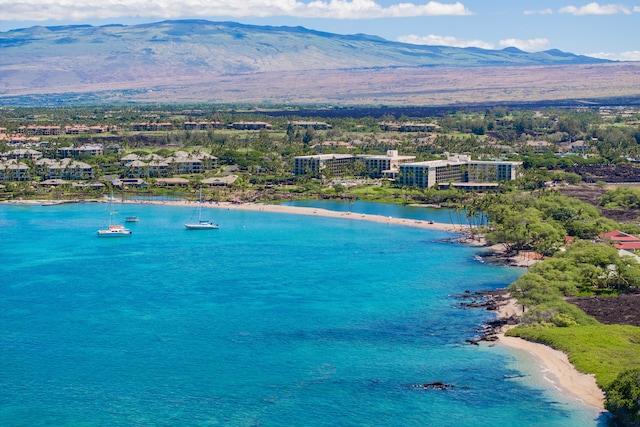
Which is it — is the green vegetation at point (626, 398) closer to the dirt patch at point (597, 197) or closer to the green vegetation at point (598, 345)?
the green vegetation at point (598, 345)

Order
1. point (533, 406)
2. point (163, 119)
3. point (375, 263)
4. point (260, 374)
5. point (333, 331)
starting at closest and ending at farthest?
point (533, 406) → point (260, 374) → point (333, 331) → point (375, 263) → point (163, 119)

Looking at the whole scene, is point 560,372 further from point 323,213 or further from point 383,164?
point 383,164

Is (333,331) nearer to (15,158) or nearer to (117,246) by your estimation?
(117,246)

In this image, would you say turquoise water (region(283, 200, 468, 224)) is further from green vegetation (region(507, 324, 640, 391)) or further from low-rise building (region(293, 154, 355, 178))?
green vegetation (region(507, 324, 640, 391))

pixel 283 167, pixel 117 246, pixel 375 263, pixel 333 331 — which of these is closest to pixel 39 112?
pixel 283 167

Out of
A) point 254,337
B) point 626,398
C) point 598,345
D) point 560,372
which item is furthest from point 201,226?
point 626,398

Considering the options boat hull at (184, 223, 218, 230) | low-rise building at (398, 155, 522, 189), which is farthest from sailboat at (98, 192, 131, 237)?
low-rise building at (398, 155, 522, 189)
